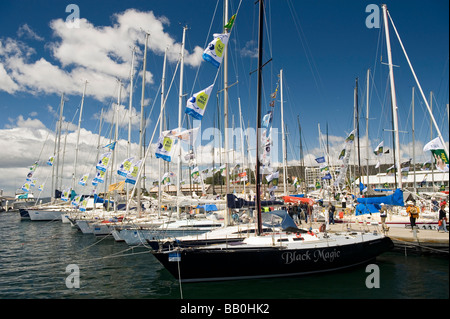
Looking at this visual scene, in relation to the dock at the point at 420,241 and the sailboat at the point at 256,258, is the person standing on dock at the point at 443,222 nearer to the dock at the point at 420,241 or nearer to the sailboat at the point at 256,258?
the dock at the point at 420,241

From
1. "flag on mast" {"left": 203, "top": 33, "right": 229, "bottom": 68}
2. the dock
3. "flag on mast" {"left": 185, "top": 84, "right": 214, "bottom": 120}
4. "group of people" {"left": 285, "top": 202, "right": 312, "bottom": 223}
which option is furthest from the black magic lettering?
"group of people" {"left": 285, "top": 202, "right": 312, "bottom": 223}

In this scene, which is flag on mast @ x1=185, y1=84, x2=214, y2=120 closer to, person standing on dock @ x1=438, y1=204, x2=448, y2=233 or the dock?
the dock

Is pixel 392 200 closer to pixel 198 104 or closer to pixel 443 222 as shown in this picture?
pixel 443 222

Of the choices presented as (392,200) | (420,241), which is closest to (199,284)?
(420,241)

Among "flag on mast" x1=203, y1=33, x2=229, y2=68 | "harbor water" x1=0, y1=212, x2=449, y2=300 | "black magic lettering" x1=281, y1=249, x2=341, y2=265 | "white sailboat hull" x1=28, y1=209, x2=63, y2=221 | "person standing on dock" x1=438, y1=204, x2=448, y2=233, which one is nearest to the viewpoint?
"harbor water" x1=0, y1=212, x2=449, y2=300

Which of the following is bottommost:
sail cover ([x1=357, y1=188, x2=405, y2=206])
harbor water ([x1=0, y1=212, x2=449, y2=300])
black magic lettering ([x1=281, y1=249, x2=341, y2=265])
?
harbor water ([x1=0, y1=212, x2=449, y2=300])

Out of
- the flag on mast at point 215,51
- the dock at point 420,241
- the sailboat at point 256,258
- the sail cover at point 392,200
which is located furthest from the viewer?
the sail cover at point 392,200

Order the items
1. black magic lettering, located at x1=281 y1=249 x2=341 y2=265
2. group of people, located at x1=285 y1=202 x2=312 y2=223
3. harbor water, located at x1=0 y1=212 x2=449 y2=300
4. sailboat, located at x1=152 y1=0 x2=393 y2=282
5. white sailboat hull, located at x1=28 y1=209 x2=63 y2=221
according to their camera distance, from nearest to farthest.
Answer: harbor water, located at x1=0 y1=212 x2=449 y2=300 → sailboat, located at x1=152 y1=0 x2=393 y2=282 → black magic lettering, located at x1=281 y1=249 x2=341 y2=265 → group of people, located at x1=285 y1=202 x2=312 y2=223 → white sailboat hull, located at x1=28 y1=209 x2=63 y2=221

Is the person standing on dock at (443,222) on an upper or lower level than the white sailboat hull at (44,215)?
upper

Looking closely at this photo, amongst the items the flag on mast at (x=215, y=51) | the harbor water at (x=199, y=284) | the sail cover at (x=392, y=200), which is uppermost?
the flag on mast at (x=215, y=51)

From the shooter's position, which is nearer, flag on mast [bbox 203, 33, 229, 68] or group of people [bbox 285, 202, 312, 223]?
flag on mast [bbox 203, 33, 229, 68]

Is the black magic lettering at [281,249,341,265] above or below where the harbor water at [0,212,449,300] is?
above

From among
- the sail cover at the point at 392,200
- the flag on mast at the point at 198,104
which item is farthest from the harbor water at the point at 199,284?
the flag on mast at the point at 198,104
